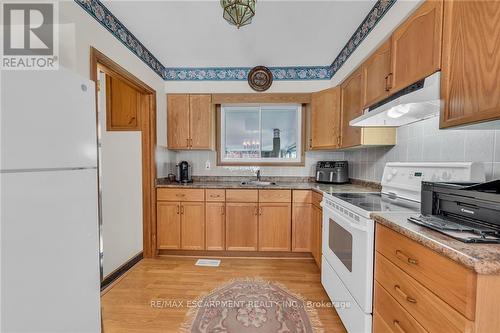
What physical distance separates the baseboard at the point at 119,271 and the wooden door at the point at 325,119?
261 cm

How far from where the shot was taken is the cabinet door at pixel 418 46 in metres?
1.12

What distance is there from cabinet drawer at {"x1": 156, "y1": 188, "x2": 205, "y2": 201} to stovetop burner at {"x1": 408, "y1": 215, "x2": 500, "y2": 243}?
2.21 m

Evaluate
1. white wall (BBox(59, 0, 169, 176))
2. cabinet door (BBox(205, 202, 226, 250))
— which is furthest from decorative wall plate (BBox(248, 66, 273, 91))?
cabinet door (BBox(205, 202, 226, 250))

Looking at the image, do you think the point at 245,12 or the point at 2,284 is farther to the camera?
the point at 245,12

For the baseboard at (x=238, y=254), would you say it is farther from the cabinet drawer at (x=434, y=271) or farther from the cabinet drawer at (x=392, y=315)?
the cabinet drawer at (x=434, y=271)

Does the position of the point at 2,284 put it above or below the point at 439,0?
below

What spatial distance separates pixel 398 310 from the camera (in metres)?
1.02

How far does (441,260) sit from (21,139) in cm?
163

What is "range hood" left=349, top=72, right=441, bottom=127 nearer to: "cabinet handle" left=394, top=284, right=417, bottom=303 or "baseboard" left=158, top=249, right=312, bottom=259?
"cabinet handle" left=394, top=284, right=417, bottom=303

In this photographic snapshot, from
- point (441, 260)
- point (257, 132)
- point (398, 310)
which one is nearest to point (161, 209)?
point (257, 132)

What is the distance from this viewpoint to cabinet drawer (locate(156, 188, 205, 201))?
269 cm

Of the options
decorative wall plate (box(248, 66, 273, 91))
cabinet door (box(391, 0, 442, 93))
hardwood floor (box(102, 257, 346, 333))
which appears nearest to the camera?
cabinet door (box(391, 0, 442, 93))

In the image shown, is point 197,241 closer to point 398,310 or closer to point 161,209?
point 161,209

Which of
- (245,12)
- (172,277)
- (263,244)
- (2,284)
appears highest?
(245,12)
